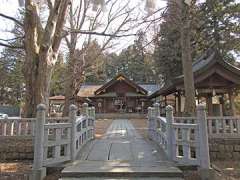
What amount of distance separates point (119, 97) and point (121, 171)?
25394 millimetres

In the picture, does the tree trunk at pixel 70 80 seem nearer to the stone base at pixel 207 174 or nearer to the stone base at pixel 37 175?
the stone base at pixel 37 175

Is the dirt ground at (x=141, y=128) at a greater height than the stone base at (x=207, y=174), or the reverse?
the dirt ground at (x=141, y=128)

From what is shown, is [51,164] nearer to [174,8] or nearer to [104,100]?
[174,8]

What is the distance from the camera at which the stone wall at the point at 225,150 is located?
7.50 metres

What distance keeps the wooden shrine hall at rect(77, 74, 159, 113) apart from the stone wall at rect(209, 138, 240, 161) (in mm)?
22287

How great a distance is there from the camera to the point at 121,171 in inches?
198

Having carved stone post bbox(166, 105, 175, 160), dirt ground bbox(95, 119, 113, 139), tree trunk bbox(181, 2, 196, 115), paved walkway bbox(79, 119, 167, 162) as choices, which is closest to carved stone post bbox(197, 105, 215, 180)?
Result: carved stone post bbox(166, 105, 175, 160)

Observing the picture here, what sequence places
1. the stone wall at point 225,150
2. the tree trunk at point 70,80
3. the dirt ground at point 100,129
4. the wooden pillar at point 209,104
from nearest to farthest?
the stone wall at point 225,150, the dirt ground at point 100,129, the wooden pillar at point 209,104, the tree trunk at point 70,80

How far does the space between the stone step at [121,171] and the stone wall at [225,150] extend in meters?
2.68

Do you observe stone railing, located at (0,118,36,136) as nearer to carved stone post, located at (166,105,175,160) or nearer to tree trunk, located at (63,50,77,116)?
carved stone post, located at (166,105,175,160)

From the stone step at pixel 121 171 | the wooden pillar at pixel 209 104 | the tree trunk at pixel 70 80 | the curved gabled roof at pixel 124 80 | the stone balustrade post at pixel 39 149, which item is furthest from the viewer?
the curved gabled roof at pixel 124 80

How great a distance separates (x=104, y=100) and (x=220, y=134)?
76.4ft

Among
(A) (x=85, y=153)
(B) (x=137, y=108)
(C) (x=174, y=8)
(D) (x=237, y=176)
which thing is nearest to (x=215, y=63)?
(C) (x=174, y=8)

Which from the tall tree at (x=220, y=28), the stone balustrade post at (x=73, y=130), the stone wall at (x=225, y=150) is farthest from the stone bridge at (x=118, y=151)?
the tall tree at (x=220, y=28)
